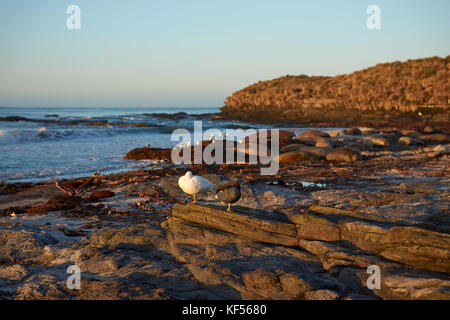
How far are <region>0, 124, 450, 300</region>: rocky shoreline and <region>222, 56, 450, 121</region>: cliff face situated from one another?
38.4 m

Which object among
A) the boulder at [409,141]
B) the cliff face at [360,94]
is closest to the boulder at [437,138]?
the boulder at [409,141]

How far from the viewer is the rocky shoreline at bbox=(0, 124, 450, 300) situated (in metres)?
3.92

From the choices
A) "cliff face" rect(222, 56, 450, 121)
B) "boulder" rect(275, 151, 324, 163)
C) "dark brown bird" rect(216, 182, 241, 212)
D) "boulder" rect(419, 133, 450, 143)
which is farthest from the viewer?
"cliff face" rect(222, 56, 450, 121)

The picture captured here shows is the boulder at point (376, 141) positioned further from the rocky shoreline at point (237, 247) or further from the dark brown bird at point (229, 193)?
the dark brown bird at point (229, 193)

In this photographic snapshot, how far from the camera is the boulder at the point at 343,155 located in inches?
632

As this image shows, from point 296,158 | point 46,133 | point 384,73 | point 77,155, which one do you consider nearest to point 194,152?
point 296,158

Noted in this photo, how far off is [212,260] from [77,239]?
3128 millimetres

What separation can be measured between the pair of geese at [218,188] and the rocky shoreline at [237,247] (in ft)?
0.67

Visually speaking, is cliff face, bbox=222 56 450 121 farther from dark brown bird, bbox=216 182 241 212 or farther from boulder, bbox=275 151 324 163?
dark brown bird, bbox=216 182 241 212

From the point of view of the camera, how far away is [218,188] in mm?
6293

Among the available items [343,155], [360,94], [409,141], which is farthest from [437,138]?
[360,94]

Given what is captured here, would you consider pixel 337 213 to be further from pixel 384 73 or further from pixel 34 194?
pixel 384 73

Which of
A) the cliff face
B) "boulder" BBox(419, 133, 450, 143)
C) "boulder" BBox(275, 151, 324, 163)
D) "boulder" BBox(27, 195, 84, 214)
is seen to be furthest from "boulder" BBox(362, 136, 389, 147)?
the cliff face

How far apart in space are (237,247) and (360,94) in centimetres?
5027
